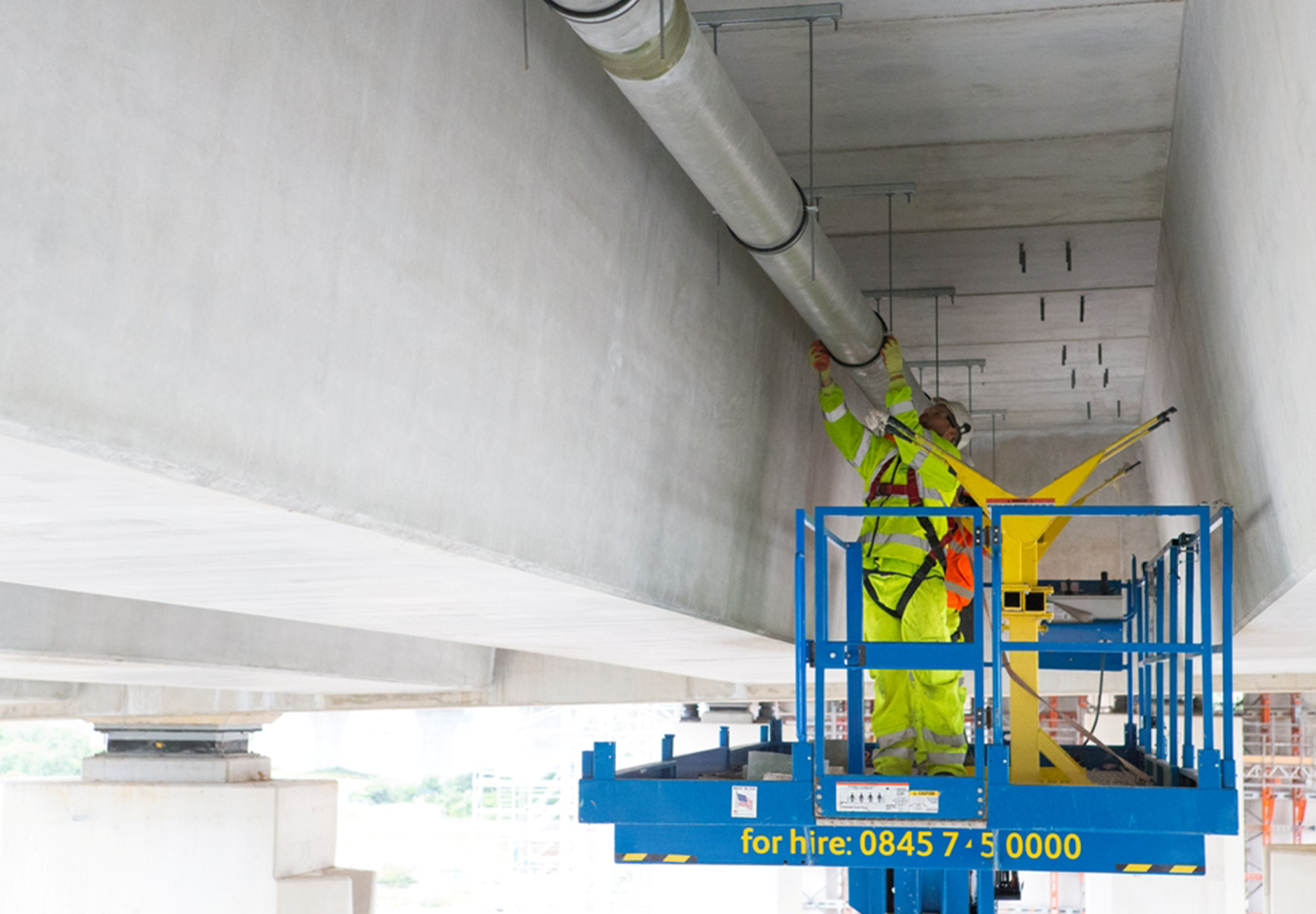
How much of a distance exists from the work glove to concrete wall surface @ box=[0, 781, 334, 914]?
403 inches

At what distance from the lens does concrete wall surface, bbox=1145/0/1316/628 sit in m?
4.50

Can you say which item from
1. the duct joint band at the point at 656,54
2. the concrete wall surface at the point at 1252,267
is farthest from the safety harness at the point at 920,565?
the duct joint band at the point at 656,54

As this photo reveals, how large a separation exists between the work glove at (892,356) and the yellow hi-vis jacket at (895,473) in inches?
11.5

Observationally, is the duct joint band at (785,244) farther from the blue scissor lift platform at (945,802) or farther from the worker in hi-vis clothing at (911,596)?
the worker in hi-vis clothing at (911,596)

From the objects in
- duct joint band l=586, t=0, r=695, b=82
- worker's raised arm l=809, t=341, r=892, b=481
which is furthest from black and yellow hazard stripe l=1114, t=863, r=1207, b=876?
duct joint band l=586, t=0, r=695, b=82

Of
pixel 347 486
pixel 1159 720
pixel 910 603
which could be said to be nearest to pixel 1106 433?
pixel 1159 720

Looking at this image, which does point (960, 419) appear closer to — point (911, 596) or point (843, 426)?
point (843, 426)

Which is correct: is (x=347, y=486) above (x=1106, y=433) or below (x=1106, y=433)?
below

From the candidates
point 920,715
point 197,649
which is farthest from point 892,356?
point 197,649

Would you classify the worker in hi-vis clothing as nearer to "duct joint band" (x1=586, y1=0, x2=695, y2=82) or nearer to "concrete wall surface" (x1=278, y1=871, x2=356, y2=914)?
"duct joint band" (x1=586, y1=0, x2=695, y2=82)

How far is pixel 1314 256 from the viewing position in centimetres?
431

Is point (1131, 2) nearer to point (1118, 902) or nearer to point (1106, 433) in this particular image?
point (1106, 433)

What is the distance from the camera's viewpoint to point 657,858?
6512 mm

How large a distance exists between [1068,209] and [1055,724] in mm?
22167
